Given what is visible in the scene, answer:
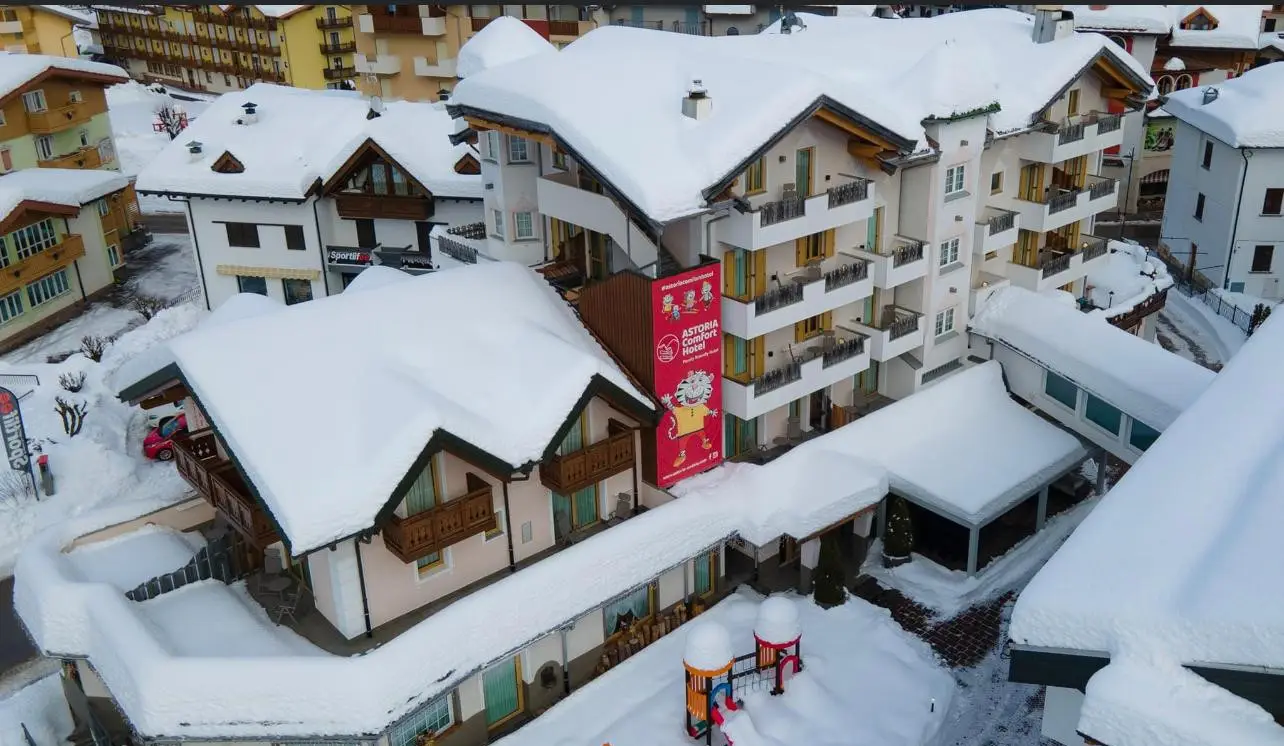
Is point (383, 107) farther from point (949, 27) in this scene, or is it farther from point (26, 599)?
point (26, 599)

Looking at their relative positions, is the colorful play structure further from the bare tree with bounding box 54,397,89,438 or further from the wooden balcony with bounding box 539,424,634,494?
the bare tree with bounding box 54,397,89,438

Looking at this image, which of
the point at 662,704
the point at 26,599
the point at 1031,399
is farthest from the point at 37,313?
the point at 1031,399

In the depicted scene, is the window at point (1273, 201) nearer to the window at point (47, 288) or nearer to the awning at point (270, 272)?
the awning at point (270, 272)

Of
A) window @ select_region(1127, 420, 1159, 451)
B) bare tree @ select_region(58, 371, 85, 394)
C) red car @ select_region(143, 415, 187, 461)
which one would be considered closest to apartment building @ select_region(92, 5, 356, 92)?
bare tree @ select_region(58, 371, 85, 394)

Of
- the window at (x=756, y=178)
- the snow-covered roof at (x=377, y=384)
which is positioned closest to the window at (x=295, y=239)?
the snow-covered roof at (x=377, y=384)

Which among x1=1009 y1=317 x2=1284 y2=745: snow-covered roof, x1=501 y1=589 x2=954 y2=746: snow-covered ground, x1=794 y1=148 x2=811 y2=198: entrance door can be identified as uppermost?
x1=794 y1=148 x2=811 y2=198: entrance door

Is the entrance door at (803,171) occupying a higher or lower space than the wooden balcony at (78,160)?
higher

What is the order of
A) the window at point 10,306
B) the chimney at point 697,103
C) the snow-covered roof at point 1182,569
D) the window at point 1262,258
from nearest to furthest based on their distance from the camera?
the snow-covered roof at point 1182,569 < the chimney at point 697,103 < the window at point 10,306 < the window at point 1262,258
